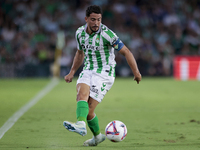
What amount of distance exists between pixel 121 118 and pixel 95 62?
9.39 feet

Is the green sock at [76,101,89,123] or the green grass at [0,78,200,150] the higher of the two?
the green sock at [76,101,89,123]

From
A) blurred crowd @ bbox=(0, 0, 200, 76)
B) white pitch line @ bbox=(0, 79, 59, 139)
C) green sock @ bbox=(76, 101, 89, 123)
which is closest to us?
green sock @ bbox=(76, 101, 89, 123)

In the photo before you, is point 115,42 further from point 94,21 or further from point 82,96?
point 82,96

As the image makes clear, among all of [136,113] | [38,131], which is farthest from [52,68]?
[38,131]

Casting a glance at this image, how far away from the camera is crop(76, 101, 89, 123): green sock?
514 centimetres

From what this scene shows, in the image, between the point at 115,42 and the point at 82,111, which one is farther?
the point at 115,42

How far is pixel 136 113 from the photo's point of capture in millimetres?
9117

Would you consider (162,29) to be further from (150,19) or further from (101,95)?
(101,95)

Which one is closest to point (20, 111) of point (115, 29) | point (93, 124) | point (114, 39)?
point (93, 124)

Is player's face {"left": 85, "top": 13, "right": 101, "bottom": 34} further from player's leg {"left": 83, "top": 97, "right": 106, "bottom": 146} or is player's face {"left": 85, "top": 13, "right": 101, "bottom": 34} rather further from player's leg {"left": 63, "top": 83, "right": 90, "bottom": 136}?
player's leg {"left": 83, "top": 97, "right": 106, "bottom": 146}

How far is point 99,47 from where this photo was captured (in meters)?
5.64

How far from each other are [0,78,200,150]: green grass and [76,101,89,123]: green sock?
52 centimetres

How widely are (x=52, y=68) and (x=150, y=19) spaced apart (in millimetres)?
6382

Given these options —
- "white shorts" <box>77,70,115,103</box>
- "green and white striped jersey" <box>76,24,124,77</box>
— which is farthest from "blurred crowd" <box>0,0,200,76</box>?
"white shorts" <box>77,70,115,103</box>
